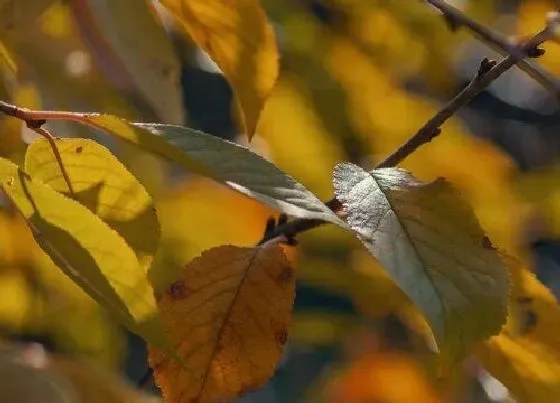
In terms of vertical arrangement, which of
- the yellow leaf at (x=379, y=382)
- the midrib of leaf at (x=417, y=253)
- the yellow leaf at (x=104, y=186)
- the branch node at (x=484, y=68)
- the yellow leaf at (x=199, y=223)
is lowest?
the yellow leaf at (x=379, y=382)

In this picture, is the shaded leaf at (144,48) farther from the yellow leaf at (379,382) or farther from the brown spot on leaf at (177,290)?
the yellow leaf at (379,382)

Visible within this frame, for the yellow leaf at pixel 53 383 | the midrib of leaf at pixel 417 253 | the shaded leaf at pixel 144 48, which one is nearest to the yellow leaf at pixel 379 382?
the yellow leaf at pixel 53 383

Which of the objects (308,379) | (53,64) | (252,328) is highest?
(53,64)

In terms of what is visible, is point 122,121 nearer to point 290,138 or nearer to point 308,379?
point 290,138

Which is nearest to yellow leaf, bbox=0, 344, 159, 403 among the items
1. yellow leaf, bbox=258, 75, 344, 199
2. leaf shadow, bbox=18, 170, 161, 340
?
leaf shadow, bbox=18, 170, 161, 340

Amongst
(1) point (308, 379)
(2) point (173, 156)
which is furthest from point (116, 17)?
(1) point (308, 379)

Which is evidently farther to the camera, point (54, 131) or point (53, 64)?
point (53, 64)
